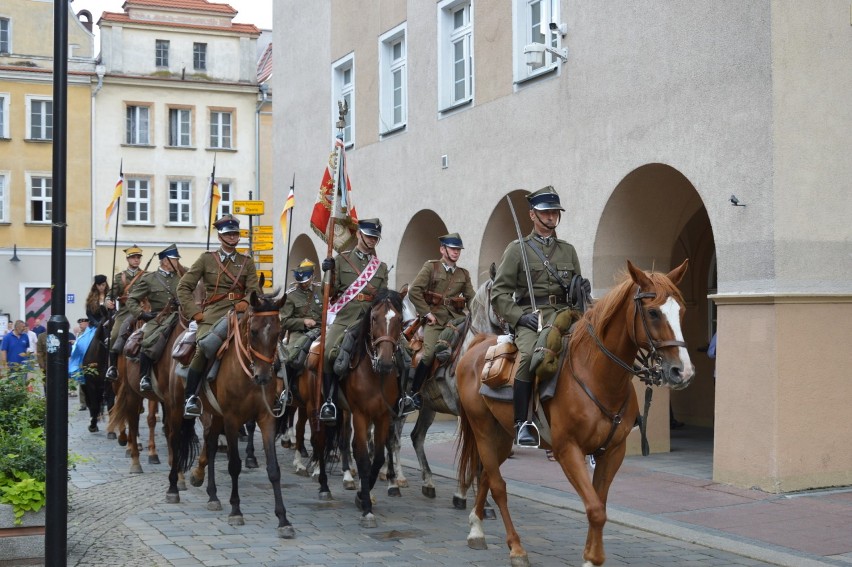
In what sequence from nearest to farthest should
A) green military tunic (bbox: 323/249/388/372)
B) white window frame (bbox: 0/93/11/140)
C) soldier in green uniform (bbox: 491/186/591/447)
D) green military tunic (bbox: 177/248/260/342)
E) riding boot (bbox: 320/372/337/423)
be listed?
1. soldier in green uniform (bbox: 491/186/591/447)
2. riding boot (bbox: 320/372/337/423)
3. green military tunic (bbox: 323/249/388/372)
4. green military tunic (bbox: 177/248/260/342)
5. white window frame (bbox: 0/93/11/140)

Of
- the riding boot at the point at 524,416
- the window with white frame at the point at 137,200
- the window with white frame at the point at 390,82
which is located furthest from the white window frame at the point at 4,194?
the riding boot at the point at 524,416

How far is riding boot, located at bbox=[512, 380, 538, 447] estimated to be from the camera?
7953 millimetres

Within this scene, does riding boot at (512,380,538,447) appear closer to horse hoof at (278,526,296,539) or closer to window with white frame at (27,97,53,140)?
horse hoof at (278,526,296,539)

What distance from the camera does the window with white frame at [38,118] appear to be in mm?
45000

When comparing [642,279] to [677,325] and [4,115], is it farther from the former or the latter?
[4,115]

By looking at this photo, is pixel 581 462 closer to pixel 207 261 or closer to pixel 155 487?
pixel 207 261

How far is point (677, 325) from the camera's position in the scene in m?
6.92

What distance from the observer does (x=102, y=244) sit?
4584cm

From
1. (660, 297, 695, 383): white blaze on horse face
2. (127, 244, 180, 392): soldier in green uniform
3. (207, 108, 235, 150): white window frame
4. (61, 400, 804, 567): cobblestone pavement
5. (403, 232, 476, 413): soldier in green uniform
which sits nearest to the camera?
(660, 297, 695, 383): white blaze on horse face

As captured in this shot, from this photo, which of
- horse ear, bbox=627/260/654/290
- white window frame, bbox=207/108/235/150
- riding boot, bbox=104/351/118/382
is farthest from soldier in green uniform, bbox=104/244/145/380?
white window frame, bbox=207/108/235/150

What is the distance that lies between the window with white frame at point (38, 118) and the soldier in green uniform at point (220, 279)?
36.4m

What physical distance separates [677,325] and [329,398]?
483cm

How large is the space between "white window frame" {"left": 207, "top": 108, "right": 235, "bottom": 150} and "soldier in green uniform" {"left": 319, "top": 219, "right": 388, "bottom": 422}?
124ft

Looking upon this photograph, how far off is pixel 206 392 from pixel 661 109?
640 centimetres
